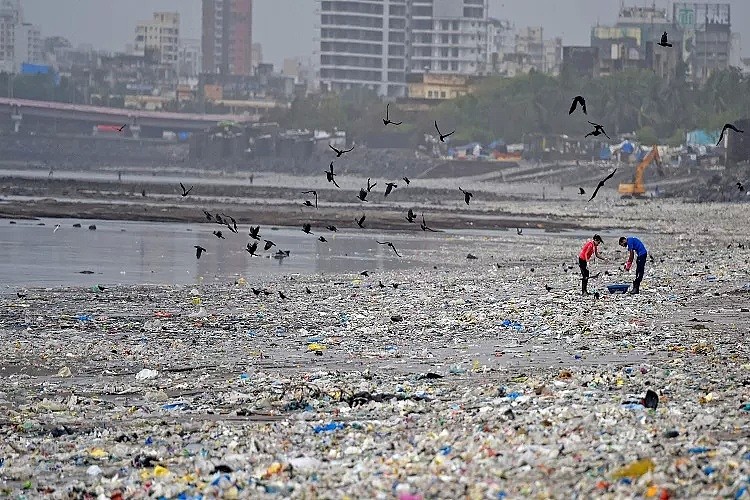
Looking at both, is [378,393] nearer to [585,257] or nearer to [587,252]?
[585,257]

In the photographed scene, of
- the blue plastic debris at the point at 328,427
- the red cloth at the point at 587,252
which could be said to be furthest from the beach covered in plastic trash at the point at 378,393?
the red cloth at the point at 587,252

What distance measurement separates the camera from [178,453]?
34.2 feet

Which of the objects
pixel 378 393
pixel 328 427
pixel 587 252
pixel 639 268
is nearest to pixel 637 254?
pixel 639 268

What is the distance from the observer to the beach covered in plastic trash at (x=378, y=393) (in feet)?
29.9

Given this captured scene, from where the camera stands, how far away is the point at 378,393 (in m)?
12.6

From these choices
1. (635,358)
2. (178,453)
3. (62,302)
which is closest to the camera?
(178,453)

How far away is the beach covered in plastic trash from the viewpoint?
910 centimetres

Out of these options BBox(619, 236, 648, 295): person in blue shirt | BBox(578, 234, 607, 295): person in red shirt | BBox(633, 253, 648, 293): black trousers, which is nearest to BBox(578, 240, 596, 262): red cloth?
BBox(578, 234, 607, 295): person in red shirt

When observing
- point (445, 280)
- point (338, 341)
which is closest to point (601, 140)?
point (445, 280)

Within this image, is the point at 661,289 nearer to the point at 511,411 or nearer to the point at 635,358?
the point at 635,358

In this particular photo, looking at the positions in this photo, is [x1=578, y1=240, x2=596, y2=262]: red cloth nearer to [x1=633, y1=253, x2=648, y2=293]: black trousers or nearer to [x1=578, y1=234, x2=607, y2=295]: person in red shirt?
[x1=578, y1=234, x2=607, y2=295]: person in red shirt

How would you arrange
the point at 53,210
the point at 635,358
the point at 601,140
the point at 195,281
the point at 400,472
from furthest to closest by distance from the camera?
1. the point at 601,140
2. the point at 53,210
3. the point at 195,281
4. the point at 635,358
5. the point at 400,472

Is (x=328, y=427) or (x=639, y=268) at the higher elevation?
(x=639, y=268)

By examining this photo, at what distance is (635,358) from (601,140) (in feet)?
349
